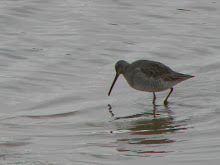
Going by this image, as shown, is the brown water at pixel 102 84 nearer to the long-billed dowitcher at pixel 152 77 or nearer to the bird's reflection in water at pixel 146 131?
the bird's reflection in water at pixel 146 131

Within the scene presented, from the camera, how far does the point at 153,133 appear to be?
7.41 m

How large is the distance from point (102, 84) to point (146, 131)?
268 cm

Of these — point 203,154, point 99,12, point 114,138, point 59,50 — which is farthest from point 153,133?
point 99,12

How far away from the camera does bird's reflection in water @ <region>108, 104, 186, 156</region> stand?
6.59m

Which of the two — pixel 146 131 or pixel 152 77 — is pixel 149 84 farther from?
pixel 146 131

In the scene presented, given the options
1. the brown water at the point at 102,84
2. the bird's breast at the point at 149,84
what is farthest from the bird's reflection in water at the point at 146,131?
the bird's breast at the point at 149,84

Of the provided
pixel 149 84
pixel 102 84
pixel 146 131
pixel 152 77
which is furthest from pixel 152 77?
pixel 146 131

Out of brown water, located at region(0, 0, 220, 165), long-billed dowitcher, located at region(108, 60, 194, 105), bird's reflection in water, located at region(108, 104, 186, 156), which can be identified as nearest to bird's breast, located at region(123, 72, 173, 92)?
long-billed dowitcher, located at region(108, 60, 194, 105)

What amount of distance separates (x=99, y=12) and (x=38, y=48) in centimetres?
356

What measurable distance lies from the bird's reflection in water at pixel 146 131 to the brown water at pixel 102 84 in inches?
0.5

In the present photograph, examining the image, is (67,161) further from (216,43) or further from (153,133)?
(216,43)

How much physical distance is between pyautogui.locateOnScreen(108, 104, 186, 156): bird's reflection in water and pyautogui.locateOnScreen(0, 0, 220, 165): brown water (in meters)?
0.01

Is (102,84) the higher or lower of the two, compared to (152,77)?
lower

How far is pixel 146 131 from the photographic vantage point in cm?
755
